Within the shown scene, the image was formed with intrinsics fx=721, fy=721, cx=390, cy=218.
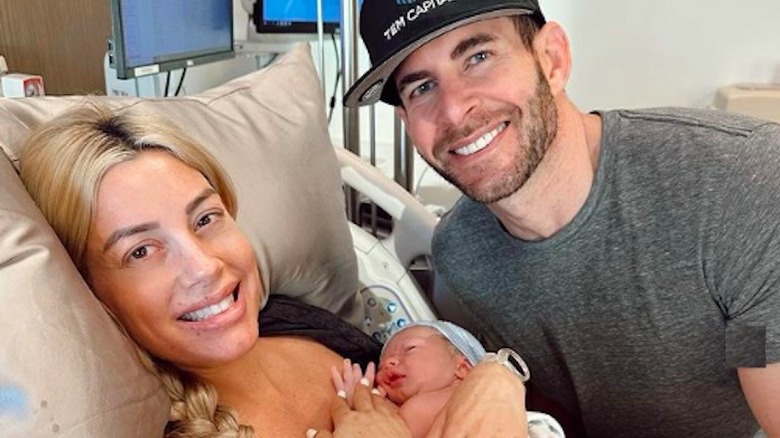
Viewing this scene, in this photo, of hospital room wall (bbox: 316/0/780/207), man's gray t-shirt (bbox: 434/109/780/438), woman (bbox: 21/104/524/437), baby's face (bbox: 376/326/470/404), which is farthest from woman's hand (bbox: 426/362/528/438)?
hospital room wall (bbox: 316/0/780/207)

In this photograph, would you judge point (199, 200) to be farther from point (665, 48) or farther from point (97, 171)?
point (665, 48)

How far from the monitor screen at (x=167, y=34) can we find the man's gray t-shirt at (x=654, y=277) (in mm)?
883

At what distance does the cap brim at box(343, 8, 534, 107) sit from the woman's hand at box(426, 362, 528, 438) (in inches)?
20.0

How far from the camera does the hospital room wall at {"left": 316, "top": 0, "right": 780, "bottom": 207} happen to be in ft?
8.10

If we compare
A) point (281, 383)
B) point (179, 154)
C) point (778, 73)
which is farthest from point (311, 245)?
point (778, 73)

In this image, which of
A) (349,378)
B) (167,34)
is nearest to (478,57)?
(349,378)

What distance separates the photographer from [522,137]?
1.18 meters

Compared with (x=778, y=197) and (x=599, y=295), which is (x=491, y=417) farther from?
(x=778, y=197)

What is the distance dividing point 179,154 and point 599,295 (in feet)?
2.40

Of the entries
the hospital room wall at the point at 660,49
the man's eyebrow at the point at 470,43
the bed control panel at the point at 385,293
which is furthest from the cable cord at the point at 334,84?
the man's eyebrow at the point at 470,43

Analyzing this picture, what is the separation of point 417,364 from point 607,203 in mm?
420

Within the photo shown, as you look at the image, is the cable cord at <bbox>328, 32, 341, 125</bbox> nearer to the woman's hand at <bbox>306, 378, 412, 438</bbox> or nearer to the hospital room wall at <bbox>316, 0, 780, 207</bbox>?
the hospital room wall at <bbox>316, 0, 780, 207</bbox>

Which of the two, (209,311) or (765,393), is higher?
(209,311)

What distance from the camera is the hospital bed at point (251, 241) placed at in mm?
686
